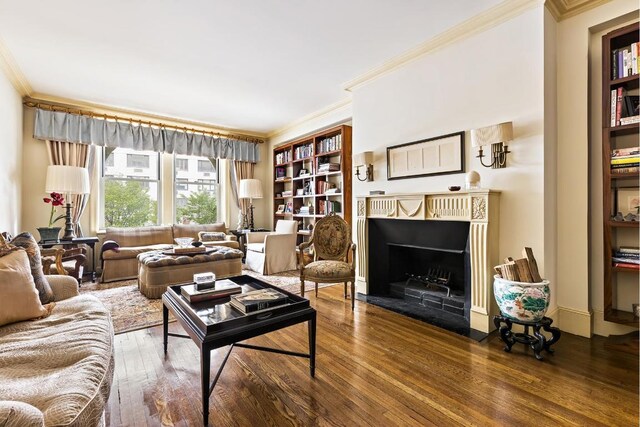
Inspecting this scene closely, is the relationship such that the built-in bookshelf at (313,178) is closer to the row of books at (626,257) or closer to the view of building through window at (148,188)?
the view of building through window at (148,188)

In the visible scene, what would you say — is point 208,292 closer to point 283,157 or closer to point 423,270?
point 423,270

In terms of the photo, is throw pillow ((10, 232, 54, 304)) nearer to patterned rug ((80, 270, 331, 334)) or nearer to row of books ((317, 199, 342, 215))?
patterned rug ((80, 270, 331, 334))

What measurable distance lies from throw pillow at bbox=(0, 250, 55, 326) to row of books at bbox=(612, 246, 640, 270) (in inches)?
154

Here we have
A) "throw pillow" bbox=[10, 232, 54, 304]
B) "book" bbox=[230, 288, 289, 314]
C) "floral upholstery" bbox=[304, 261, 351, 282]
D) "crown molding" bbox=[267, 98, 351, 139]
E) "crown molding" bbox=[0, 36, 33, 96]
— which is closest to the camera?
"book" bbox=[230, 288, 289, 314]

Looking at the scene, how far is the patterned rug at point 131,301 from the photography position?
9.07 ft

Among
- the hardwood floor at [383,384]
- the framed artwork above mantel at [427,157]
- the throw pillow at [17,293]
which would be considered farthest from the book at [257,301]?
the framed artwork above mantel at [427,157]

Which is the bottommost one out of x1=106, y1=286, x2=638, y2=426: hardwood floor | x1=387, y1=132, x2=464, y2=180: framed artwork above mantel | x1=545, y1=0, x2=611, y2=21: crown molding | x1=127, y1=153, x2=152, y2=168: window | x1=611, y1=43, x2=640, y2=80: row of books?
x1=106, y1=286, x2=638, y2=426: hardwood floor

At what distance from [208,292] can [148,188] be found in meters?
4.37

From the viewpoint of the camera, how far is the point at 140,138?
519 centimetres

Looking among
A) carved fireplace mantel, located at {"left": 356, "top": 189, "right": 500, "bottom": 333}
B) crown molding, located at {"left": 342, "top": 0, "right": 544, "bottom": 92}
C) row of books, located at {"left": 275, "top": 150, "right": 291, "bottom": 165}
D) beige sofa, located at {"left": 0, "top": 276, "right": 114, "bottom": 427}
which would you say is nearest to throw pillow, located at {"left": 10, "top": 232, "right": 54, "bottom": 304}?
beige sofa, located at {"left": 0, "top": 276, "right": 114, "bottom": 427}

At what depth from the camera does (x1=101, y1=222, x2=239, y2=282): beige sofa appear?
4.28 metres

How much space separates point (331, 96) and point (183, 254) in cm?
304

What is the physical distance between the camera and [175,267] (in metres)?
3.68

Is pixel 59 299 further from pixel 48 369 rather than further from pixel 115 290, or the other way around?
pixel 115 290
